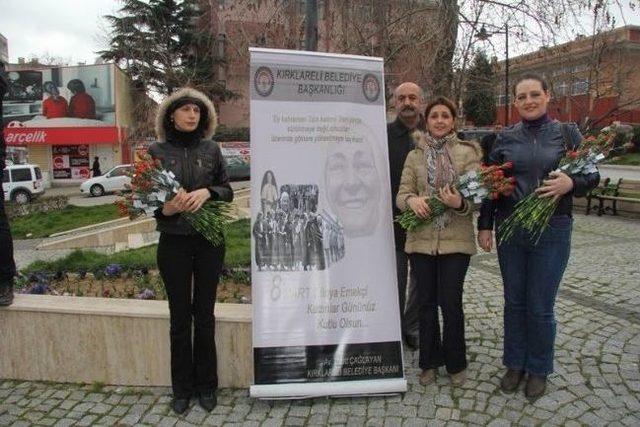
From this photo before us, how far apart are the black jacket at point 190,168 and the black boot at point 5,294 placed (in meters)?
1.50

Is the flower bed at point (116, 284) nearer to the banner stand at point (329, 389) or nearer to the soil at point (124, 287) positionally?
the soil at point (124, 287)

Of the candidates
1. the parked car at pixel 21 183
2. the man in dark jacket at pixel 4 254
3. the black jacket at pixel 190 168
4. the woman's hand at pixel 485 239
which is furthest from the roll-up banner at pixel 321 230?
the parked car at pixel 21 183

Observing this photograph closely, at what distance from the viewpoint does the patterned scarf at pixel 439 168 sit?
3312mm

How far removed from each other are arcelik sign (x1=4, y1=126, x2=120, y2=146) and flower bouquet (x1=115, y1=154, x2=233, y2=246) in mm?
30895

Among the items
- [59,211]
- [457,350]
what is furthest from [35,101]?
[457,350]

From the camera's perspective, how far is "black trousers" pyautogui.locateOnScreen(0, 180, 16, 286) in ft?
12.0

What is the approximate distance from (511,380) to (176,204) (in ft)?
8.18

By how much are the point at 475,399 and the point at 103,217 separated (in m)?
13.4

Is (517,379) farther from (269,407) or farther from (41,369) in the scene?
(41,369)

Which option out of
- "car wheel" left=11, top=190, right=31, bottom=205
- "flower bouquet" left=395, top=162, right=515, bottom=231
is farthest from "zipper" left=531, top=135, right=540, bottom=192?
"car wheel" left=11, top=190, right=31, bottom=205

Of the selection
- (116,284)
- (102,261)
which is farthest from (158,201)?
(102,261)

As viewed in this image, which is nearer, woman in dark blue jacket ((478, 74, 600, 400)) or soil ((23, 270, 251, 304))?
woman in dark blue jacket ((478, 74, 600, 400))

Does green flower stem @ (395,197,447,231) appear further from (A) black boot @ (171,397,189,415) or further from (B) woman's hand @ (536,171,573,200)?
(A) black boot @ (171,397,189,415)

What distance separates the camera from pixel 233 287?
5.05 metres
